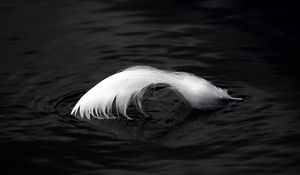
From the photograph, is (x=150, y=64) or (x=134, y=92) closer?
(x=134, y=92)

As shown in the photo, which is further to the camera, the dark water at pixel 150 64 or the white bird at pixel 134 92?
the white bird at pixel 134 92

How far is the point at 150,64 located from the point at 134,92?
0.55m

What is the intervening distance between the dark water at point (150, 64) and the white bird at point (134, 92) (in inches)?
2.2

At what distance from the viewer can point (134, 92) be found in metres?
2.47

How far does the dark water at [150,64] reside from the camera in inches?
86.3

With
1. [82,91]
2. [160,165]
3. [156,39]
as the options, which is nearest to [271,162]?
[160,165]

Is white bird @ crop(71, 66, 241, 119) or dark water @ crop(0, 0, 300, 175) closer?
dark water @ crop(0, 0, 300, 175)

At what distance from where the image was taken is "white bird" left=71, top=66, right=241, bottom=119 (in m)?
2.46

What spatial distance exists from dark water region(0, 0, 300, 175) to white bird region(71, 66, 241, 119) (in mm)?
56

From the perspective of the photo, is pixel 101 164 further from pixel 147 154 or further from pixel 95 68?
pixel 95 68

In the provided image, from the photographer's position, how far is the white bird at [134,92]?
8.05 ft

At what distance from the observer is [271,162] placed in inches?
83.7

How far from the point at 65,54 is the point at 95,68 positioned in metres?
0.28

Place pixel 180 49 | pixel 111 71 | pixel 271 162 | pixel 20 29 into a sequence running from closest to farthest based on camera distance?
pixel 271 162 < pixel 111 71 < pixel 180 49 < pixel 20 29
